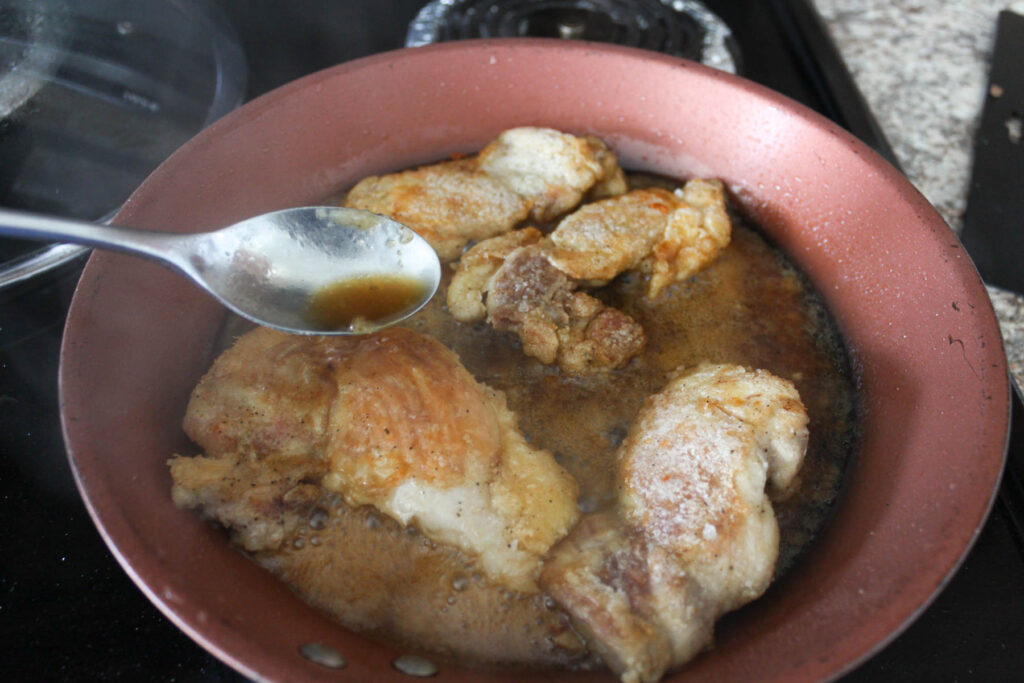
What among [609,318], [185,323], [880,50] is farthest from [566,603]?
[880,50]

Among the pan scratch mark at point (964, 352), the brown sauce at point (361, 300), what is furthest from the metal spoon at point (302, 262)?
the pan scratch mark at point (964, 352)

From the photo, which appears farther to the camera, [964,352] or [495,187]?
[495,187]

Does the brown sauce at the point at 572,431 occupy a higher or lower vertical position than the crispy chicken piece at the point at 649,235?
lower

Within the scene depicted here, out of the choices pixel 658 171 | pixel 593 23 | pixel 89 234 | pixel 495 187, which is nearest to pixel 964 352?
pixel 658 171

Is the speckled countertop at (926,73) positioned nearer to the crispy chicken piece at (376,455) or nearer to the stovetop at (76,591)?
the stovetop at (76,591)

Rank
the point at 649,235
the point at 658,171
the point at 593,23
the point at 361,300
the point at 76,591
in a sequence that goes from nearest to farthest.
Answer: the point at 76,591, the point at 361,300, the point at 649,235, the point at 658,171, the point at 593,23

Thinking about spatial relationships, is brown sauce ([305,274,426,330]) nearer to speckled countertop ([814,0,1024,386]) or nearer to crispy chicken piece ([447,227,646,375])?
crispy chicken piece ([447,227,646,375])

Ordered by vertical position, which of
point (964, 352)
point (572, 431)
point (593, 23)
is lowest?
point (572, 431)

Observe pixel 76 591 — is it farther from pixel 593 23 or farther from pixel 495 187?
pixel 593 23
